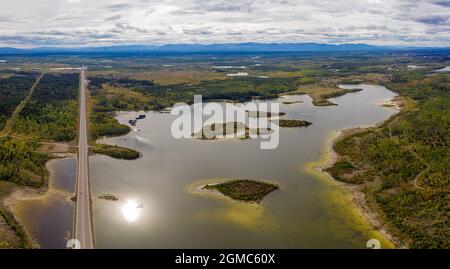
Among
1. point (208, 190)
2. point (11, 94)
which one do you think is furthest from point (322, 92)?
point (208, 190)

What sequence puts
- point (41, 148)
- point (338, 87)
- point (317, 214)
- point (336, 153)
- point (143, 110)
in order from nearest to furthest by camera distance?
point (317, 214), point (336, 153), point (41, 148), point (143, 110), point (338, 87)

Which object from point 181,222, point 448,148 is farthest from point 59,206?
point 448,148

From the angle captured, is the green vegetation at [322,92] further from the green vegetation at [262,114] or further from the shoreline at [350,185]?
the shoreline at [350,185]

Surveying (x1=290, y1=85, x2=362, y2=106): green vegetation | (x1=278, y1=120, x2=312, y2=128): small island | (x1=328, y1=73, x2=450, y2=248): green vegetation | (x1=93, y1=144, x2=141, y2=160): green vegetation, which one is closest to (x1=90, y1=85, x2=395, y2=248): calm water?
(x1=93, y1=144, x2=141, y2=160): green vegetation

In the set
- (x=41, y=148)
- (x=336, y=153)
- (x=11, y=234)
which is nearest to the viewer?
(x=11, y=234)

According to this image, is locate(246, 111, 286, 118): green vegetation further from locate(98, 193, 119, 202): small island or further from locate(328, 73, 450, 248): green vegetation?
locate(98, 193, 119, 202): small island

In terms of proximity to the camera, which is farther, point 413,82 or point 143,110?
point 413,82

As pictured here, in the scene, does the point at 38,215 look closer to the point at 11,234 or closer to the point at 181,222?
the point at 11,234

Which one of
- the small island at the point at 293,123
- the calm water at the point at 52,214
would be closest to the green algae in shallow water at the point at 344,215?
the calm water at the point at 52,214
